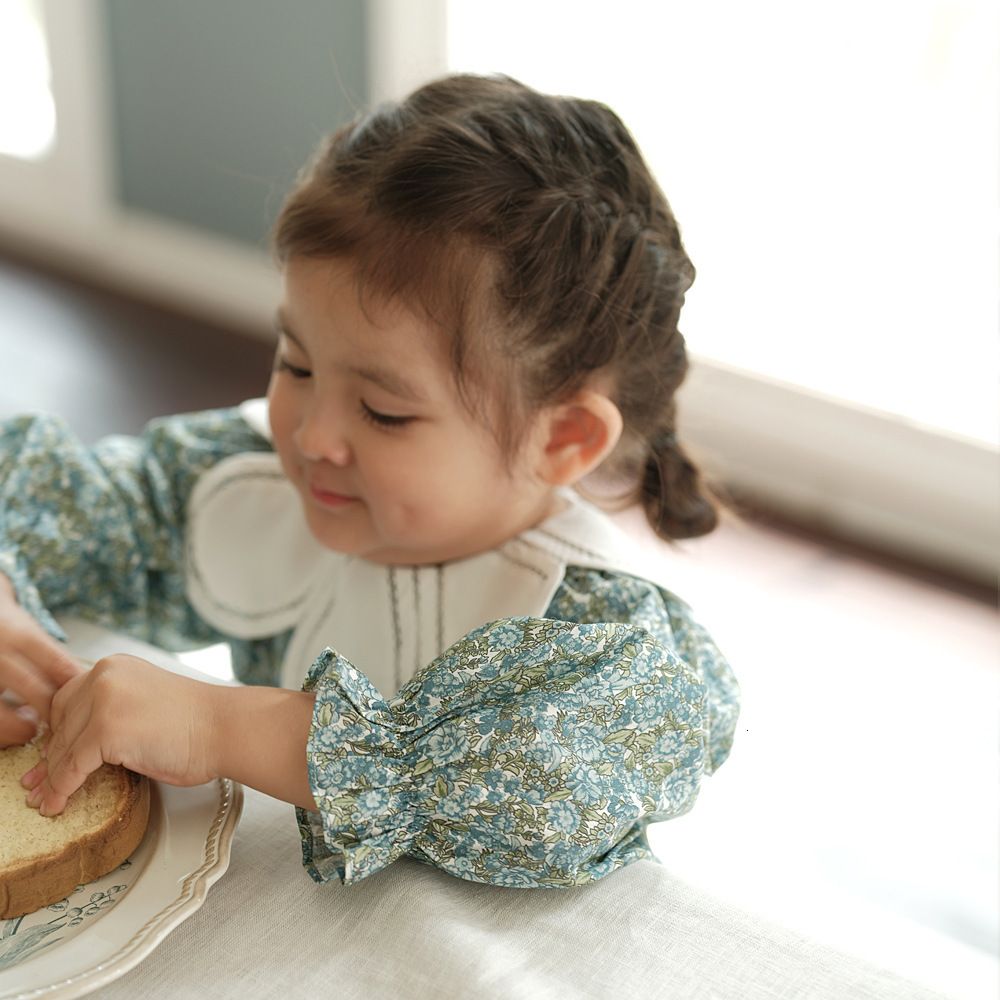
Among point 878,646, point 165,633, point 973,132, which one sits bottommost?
point 878,646

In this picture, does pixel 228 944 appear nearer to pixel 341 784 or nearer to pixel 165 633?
pixel 341 784

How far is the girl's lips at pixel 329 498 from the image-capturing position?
985mm

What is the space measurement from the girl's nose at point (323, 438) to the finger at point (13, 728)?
264 millimetres

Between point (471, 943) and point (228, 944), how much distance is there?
13 centimetres

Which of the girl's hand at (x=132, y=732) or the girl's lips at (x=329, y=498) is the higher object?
the girl's lips at (x=329, y=498)

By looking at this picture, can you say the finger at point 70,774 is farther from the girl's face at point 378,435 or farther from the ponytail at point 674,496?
the ponytail at point 674,496

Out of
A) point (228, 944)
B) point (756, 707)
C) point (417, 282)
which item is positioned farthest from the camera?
point (756, 707)

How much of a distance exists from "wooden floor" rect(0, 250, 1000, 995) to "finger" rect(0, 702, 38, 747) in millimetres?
431

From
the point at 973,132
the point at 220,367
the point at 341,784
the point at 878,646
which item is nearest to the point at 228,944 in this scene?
the point at 341,784

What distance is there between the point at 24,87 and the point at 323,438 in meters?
2.30

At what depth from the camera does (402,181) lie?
2.93 ft

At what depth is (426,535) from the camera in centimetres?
98

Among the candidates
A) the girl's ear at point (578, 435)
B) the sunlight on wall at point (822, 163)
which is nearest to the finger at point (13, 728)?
the girl's ear at point (578, 435)

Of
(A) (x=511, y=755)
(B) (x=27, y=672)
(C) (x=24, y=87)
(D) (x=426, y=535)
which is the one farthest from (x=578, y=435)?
(C) (x=24, y=87)
